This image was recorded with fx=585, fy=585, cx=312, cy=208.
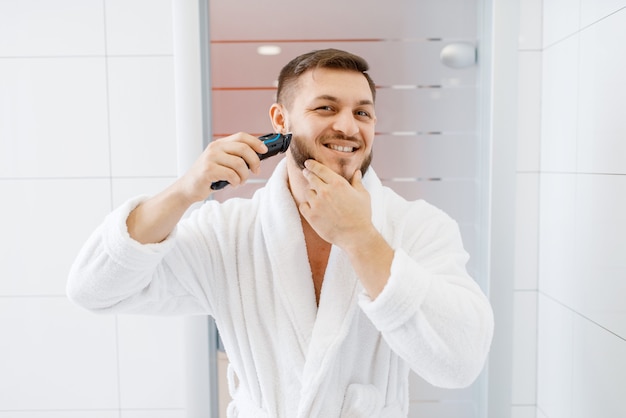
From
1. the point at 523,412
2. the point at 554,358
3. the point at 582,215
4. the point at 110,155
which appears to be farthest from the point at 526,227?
the point at 110,155

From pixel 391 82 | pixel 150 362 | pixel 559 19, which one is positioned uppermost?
pixel 559 19

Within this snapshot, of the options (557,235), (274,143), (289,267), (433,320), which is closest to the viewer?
(433,320)

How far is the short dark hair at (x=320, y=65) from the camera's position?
115 cm

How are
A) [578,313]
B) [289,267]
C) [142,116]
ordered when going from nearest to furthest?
[289,267], [578,313], [142,116]

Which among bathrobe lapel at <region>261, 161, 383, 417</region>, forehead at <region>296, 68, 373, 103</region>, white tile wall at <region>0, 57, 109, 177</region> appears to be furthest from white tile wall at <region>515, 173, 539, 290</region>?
white tile wall at <region>0, 57, 109, 177</region>

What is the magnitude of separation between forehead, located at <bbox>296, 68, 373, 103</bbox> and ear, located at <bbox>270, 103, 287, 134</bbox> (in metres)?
0.08

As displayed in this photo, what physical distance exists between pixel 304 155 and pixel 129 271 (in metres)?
0.40

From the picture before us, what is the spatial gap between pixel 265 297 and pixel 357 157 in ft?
1.13

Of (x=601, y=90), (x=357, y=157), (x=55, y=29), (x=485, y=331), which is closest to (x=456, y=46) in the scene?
(x=601, y=90)

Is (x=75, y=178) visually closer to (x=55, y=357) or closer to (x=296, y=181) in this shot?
(x=55, y=357)

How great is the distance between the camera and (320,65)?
3.78 ft

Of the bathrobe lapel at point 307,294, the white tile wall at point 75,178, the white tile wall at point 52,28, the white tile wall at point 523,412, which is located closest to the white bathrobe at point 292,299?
the bathrobe lapel at point 307,294

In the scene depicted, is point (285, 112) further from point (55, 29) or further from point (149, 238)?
point (55, 29)

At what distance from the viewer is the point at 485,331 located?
1029mm
